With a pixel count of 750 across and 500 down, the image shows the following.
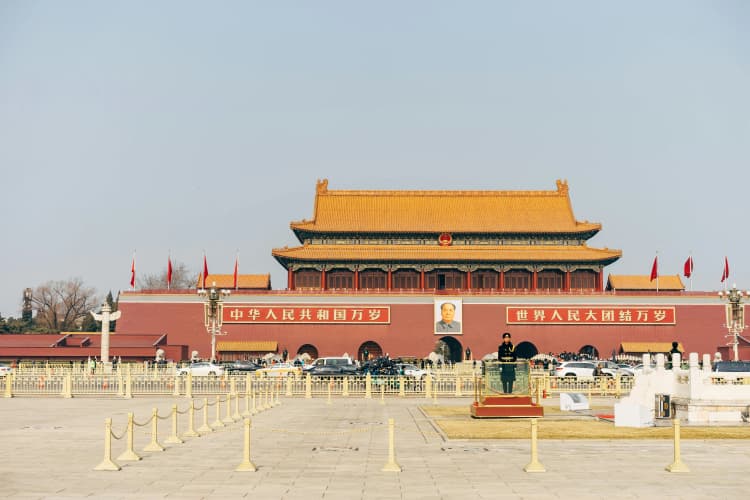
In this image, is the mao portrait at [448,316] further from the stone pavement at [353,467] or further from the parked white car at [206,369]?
the stone pavement at [353,467]

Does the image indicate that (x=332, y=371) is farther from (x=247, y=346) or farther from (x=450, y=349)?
(x=450, y=349)

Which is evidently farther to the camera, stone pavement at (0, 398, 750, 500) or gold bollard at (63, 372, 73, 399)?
gold bollard at (63, 372, 73, 399)

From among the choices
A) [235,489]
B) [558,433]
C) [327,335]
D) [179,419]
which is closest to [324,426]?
[179,419]

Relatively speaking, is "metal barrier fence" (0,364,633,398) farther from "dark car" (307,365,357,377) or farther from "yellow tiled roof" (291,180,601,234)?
"yellow tiled roof" (291,180,601,234)

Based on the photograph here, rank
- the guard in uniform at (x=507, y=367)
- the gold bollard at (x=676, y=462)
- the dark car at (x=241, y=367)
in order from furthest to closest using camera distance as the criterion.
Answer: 1. the dark car at (x=241, y=367)
2. the guard in uniform at (x=507, y=367)
3. the gold bollard at (x=676, y=462)

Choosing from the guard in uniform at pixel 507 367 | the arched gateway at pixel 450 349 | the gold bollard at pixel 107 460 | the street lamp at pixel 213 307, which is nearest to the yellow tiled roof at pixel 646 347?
the arched gateway at pixel 450 349

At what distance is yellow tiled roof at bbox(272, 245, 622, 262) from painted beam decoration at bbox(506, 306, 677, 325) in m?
3.97

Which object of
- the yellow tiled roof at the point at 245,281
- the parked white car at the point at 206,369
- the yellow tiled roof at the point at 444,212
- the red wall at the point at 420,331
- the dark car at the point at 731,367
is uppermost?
the yellow tiled roof at the point at 444,212

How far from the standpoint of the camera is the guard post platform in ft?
84.7

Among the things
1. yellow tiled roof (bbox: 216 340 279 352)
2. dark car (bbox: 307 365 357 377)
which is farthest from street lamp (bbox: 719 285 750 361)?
yellow tiled roof (bbox: 216 340 279 352)

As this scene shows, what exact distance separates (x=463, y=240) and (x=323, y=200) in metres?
10.9

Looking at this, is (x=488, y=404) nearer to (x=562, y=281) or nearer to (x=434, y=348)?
(x=434, y=348)

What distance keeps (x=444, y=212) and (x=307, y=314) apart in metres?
13.8

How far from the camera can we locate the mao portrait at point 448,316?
68.6 meters
